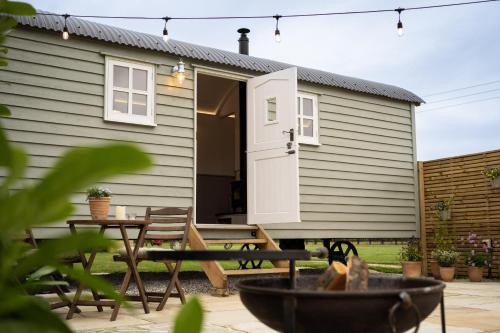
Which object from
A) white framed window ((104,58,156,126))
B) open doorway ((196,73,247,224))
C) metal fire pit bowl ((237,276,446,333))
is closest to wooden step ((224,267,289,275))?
white framed window ((104,58,156,126))

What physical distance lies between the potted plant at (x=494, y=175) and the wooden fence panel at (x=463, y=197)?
0.10 meters

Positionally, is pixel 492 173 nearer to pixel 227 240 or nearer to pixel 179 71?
pixel 227 240

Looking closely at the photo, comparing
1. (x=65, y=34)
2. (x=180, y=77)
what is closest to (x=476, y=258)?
(x=180, y=77)

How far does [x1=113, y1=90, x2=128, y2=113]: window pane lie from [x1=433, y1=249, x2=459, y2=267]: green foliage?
4689mm

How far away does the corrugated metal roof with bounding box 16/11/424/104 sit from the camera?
17.5 feet

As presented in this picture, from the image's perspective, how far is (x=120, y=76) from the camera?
5.64 metres

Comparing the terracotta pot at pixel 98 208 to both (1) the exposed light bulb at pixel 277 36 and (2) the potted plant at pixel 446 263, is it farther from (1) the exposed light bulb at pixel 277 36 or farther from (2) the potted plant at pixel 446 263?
(2) the potted plant at pixel 446 263

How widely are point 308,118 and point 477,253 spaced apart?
10.0 ft

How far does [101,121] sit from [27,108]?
0.74 meters

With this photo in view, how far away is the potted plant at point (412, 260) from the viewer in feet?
23.9

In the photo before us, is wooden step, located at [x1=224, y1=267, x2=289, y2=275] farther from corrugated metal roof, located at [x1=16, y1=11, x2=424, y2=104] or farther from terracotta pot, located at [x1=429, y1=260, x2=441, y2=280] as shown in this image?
terracotta pot, located at [x1=429, y1=260, x2=441, y2=280]

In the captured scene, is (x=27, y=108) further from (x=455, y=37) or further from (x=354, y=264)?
(x=455, y=37)

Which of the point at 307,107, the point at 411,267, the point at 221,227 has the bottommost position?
the point at 411,267

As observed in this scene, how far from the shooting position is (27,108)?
16.6ft
